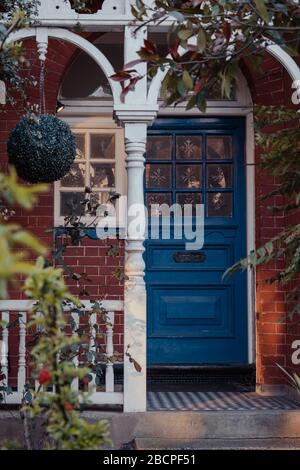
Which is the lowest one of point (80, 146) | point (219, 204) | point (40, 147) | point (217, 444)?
point (217, 444)

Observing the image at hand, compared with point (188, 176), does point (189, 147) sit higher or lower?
higher

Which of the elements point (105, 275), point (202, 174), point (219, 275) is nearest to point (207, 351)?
point (219, 275)

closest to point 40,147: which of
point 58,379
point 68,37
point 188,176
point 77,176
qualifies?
point 68,37

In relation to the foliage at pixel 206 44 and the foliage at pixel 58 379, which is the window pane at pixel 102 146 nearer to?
the foliage at pixel 206 44

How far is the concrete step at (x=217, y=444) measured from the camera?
16.7 ft

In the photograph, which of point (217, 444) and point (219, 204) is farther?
point (219, 204)

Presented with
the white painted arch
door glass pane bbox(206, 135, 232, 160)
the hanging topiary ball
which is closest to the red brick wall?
door glass pane bbox(206, 135, 232, 160)

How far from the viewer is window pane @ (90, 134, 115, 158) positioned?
23.2ft

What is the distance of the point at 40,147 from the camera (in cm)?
521

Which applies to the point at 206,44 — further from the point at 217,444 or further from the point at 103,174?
the point at 103,174

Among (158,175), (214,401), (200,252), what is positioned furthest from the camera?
(158,175)

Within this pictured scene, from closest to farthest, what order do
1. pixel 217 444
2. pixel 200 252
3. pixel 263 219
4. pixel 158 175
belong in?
pixel 217 444 → pixel 263 219 → pixel 200 252 → pixel 158 175

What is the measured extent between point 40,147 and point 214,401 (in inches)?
95.6

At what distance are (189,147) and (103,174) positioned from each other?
863 mm
